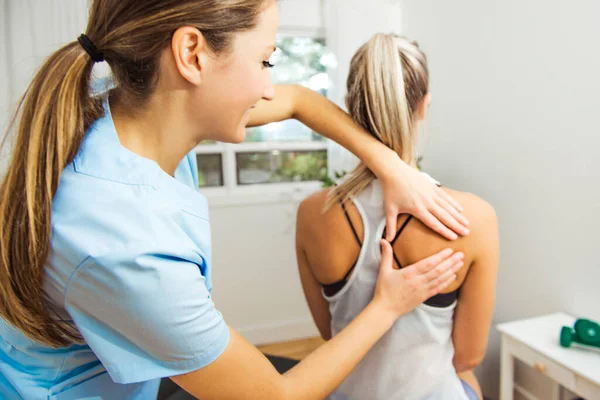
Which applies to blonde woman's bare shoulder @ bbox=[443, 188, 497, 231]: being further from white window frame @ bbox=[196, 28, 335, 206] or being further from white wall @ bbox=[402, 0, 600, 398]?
white window frame @ bbox=[196, 28, 335, 206]

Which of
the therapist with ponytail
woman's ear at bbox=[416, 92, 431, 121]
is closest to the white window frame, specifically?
woman's ear at bbox=[416, 92, 431, 121]

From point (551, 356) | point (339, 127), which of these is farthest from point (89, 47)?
point (551, 356)

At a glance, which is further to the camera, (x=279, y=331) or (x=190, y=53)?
(x=279, y=331)

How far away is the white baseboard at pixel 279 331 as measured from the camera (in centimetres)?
327

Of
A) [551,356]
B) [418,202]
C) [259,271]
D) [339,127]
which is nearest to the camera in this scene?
[418,202]

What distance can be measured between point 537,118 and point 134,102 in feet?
6.01

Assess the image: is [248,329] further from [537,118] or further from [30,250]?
[30,250]

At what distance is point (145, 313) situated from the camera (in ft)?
1.90

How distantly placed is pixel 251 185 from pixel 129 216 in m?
2.81

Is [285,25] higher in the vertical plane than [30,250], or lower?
higher

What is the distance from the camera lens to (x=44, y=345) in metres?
0.70

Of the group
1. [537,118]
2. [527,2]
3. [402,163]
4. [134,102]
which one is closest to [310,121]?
[402,163]

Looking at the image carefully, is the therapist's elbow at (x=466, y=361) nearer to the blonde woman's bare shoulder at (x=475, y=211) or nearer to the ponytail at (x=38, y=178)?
the blonde woman's bare shoulder at (x=475, y=211)

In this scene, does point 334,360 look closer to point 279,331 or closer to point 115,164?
point 115,164
